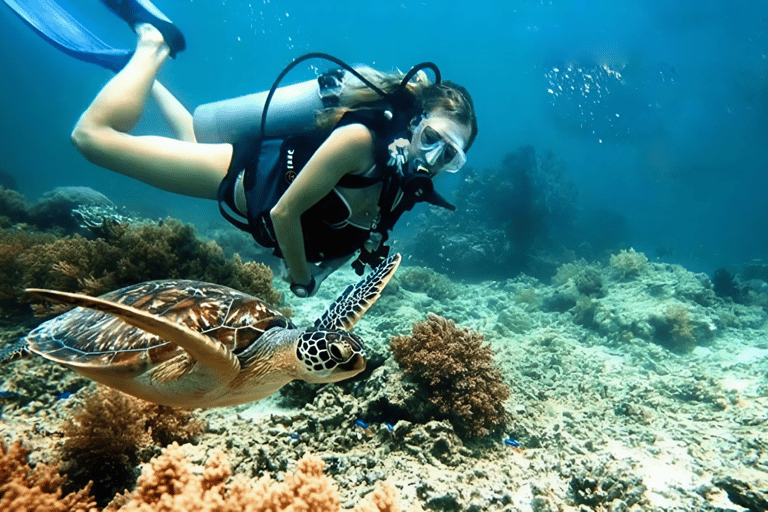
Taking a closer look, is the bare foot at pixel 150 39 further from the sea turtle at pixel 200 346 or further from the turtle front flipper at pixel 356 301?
the turtle front flipper at pixel 356 301

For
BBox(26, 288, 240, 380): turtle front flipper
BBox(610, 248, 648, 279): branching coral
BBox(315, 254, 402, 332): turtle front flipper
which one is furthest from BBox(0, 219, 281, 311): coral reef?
BBox(610, 248, 648, 279): branching coral

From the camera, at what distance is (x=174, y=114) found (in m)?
3.67

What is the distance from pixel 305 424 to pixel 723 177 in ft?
204

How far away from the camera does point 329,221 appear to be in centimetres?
257

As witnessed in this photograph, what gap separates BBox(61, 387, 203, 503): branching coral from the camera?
71.6 inches

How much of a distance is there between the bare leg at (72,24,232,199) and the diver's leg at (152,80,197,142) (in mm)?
964

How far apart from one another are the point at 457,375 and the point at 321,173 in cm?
206

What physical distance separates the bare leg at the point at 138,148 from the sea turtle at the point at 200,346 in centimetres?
83

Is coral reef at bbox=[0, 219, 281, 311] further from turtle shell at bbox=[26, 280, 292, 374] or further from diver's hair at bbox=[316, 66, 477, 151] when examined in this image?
diver's hair at bbox=[316, 66, 477, 151]

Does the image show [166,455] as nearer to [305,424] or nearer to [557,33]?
[305,424]

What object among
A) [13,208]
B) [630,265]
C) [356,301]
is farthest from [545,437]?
[13,208]

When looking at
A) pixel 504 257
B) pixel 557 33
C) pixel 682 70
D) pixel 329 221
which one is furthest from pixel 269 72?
pixel 329 221

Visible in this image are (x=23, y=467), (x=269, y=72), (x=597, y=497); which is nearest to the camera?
(x=23, y=467)

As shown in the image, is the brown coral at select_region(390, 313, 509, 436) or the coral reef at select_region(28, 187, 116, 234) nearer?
the brown coral at select_region(390, 313, 509, 436)
